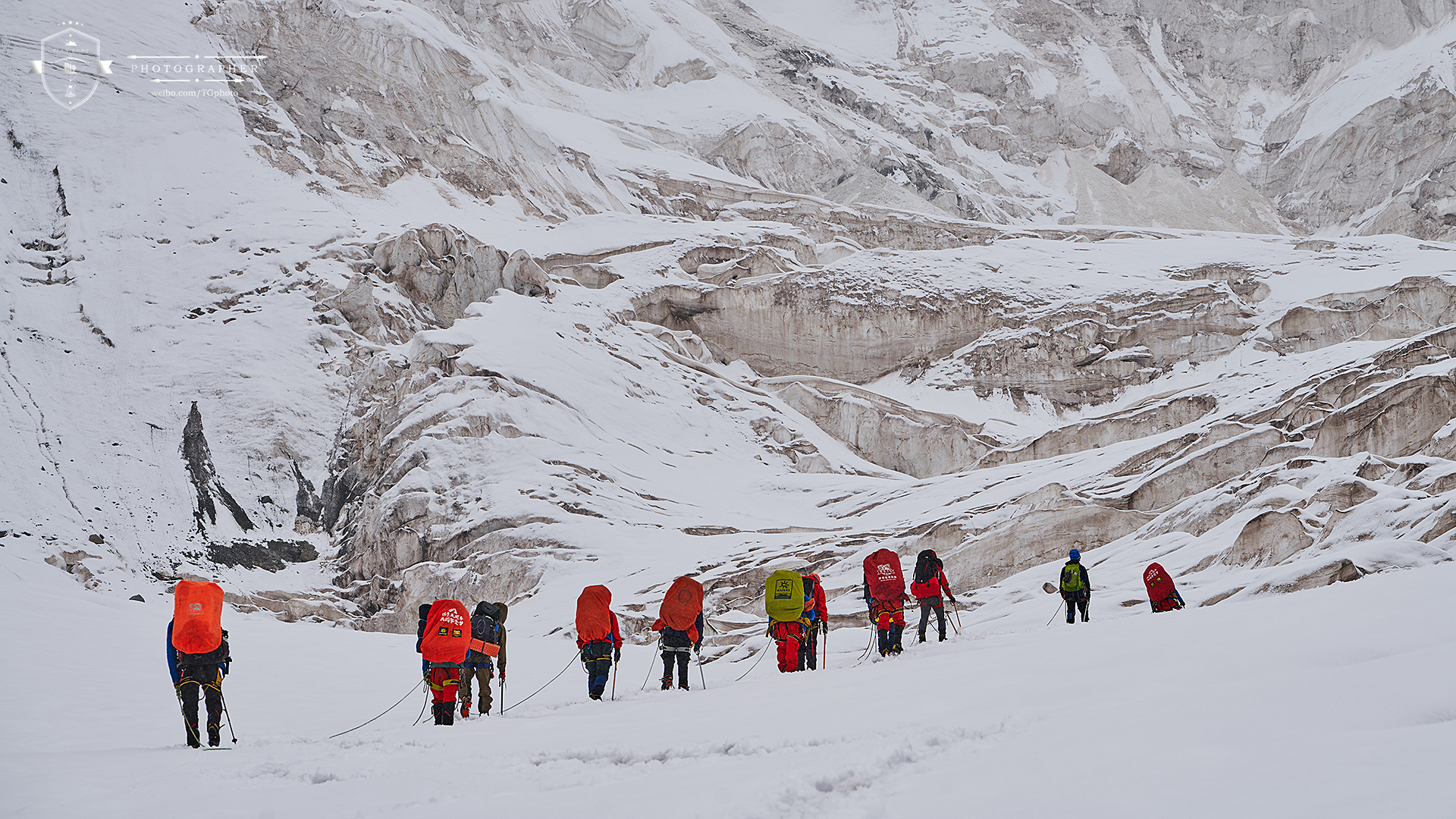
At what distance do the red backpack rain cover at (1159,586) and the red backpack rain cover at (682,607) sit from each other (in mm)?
5319

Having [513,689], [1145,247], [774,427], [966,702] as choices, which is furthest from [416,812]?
[1145,247]

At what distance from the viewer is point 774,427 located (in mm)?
40750

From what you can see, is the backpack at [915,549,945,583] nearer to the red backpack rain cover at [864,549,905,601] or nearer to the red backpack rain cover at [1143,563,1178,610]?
the red backpack rain cover at [864,549,905,601]

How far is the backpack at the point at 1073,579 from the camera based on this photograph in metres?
11.8

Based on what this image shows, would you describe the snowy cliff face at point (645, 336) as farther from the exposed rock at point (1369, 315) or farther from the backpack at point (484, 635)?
the backpack at point (484, 635)

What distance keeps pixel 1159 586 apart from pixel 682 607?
5622mm

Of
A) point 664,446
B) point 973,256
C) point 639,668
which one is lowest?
point 639,668

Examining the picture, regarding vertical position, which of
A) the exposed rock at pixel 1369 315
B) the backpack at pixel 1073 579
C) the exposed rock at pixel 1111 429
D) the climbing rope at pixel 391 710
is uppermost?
the exposed rock at pixel 1369 315

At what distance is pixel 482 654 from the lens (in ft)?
31.9

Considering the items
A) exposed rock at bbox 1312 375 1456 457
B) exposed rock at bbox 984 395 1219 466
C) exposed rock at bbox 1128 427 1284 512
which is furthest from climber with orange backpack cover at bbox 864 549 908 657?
exposed rock at bbox 984 395 1219 466

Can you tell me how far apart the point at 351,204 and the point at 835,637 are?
42432 millimetres

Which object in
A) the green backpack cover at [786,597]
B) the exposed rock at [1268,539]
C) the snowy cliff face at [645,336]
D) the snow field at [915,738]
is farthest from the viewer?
the snowy cliff face at [645,336]

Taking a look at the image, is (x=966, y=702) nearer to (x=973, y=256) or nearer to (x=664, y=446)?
(x=664, y=446)
